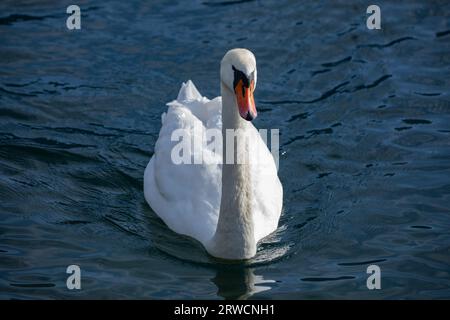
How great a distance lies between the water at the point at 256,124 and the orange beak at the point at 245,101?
6.64ft

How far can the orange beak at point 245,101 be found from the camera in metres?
10.4

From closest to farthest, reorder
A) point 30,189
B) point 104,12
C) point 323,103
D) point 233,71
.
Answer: point 233,71 → point 30,189 → point 323,103 → point 104,12

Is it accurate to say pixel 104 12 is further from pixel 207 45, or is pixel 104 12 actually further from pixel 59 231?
pixel 59 231

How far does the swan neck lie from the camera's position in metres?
11.1

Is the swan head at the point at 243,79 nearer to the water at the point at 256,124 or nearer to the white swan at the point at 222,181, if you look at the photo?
the white swan at the point at 222,181

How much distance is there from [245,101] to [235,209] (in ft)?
4.94

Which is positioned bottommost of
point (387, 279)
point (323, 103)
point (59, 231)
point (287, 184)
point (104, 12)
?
point (387, 279)

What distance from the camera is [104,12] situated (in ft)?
60.3

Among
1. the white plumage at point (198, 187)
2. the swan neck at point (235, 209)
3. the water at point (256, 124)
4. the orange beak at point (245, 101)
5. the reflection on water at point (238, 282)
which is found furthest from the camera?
the white plumage at point (198, 187)

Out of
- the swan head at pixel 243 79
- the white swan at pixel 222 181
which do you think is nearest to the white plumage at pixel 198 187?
the white swan at pixel 222 181

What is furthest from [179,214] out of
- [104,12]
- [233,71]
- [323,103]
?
[104,12]

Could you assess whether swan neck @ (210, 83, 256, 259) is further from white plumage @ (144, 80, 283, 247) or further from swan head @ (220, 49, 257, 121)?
swan head @ (220, 49, 257, 121)

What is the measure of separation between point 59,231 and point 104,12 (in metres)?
7.21

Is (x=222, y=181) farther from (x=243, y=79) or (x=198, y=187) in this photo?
(x=243, y=79)
